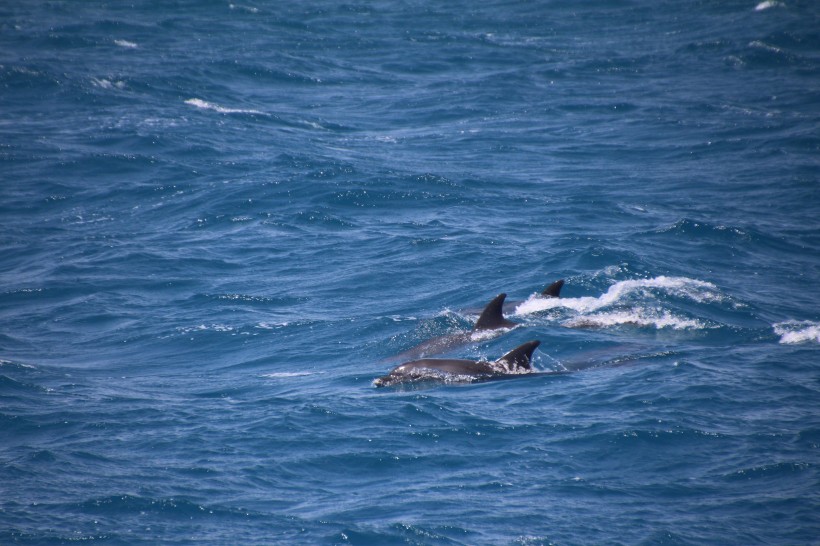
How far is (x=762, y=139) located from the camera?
3256 centimetres

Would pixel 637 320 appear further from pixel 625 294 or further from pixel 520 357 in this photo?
pixel 520 357

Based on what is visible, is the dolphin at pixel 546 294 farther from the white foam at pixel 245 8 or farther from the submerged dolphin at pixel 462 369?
the white foam at pixel 245 8

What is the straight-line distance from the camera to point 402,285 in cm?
2180

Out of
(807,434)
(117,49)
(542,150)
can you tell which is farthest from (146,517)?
(117,49)

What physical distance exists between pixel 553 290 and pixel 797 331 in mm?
4860

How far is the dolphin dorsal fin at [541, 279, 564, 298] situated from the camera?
63.4ft

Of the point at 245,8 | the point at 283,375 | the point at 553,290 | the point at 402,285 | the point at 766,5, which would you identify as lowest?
the point at 283,375

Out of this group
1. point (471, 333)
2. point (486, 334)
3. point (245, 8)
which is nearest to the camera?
point (486, 334)

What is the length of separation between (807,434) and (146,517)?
8980 mm

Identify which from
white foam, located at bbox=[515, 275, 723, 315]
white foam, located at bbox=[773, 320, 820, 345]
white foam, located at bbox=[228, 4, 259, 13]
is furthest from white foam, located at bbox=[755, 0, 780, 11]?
white foam, located at bbox=[773, 320, 820, 345]

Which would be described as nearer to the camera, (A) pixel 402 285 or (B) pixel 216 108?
(A) pixel 402 285

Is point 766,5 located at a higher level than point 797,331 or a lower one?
higher

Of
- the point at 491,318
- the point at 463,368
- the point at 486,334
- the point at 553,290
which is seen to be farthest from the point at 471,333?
the point at 553,290

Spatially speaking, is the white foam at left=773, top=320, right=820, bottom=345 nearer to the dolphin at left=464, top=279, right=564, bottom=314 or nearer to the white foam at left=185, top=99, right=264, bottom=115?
the dolphin at left=464, top=279, right=564, bottom=314
